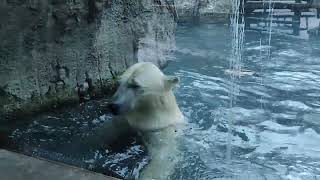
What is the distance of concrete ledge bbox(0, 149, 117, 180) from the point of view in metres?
3.24

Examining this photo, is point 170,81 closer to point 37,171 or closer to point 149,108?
point 149,108

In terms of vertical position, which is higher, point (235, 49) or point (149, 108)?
point (149, 108)

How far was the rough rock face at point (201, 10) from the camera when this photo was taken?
14367 mm

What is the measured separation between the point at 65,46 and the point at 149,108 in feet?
5.15

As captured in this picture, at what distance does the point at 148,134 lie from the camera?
15.2ft

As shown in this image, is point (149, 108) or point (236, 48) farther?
point (236, 48)

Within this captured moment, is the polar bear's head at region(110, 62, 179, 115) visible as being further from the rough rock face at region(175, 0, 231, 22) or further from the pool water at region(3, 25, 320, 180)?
the rough rock face at region(175, 0, 231, 22)

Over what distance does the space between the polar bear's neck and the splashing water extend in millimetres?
712

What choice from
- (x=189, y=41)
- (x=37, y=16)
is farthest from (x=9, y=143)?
(x=189, y=41)

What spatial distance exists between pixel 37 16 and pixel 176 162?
2300mm

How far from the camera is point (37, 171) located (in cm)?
334

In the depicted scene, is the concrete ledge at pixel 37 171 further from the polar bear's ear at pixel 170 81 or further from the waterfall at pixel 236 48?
the waterfall at pixel 236 48

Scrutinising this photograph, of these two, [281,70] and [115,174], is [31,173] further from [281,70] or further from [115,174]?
[281,70]

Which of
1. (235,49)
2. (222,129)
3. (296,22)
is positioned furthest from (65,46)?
(296,22)
